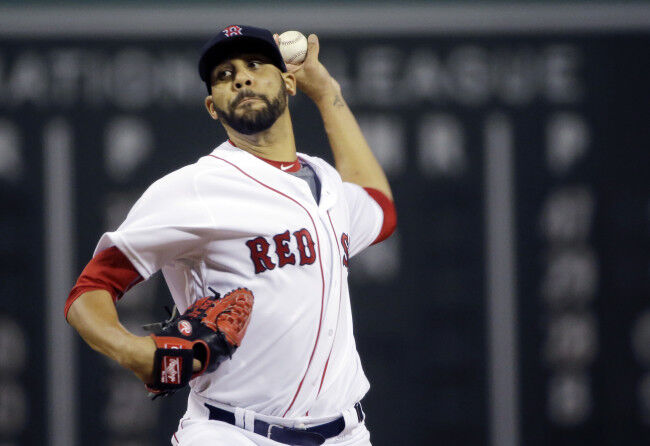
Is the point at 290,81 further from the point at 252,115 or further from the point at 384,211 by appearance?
the point at 384,211

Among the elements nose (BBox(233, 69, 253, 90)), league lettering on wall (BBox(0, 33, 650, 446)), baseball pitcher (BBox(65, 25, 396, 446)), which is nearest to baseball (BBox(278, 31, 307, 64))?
baseball pitcher (BBox(65, 25, 396, 446))

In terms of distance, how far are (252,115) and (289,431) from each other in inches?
29.1

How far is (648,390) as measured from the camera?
4.21 metres

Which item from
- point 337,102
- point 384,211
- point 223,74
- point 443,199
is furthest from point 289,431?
point 443,199

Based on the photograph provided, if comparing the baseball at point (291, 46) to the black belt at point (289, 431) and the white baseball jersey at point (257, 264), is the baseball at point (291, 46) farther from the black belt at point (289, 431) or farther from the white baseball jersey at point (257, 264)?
the black belt at point (289, 431)

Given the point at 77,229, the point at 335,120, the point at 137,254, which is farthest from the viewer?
the point at 77,229

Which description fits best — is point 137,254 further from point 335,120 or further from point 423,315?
point 423,315

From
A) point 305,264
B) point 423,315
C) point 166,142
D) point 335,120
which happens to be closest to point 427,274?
point 423,315

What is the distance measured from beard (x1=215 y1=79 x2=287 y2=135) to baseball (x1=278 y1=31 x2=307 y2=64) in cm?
31

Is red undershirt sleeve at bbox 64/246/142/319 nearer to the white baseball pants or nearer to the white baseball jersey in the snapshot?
the white baseball jersey

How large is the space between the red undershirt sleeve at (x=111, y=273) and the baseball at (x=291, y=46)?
0.81 metres

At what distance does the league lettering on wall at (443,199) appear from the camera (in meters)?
4.09

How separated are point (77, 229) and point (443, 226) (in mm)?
1591

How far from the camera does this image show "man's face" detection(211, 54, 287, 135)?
2.27 m
